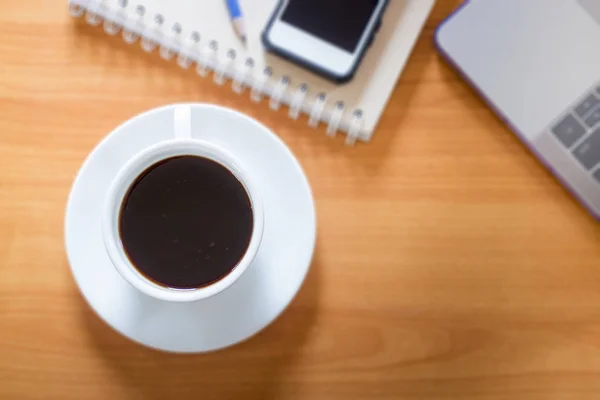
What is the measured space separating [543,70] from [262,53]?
247 mm

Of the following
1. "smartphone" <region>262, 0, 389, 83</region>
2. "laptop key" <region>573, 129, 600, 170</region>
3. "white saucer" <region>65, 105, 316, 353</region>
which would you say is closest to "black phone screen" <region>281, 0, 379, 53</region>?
"smartphone" <region>262, 0, 389, 83</region>

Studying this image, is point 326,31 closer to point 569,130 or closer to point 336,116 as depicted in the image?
point 336,116

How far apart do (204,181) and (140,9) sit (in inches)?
7.6

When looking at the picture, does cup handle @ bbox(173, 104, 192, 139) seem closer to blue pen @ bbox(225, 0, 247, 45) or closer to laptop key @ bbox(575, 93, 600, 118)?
blue pen @ bbox(225, 0, 247, 45)

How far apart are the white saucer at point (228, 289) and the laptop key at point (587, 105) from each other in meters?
0.23

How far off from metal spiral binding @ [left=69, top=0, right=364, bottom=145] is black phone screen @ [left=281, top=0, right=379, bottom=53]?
1.9 inches

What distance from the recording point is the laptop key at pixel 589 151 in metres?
0.53

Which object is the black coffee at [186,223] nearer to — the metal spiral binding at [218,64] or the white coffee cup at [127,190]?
the white coffee cup at [127,190]

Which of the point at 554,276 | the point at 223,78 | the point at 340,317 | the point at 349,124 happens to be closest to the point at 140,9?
the point at 223,78

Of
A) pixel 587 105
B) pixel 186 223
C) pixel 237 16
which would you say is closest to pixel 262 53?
pixel 237 16

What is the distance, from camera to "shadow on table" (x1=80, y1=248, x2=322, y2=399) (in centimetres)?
58

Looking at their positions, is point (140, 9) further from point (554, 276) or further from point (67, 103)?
point (554, 276)

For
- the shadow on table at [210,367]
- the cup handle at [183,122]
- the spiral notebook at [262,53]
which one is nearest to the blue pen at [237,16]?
the spiral notebook at [262,53]

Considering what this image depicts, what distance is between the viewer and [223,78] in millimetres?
595
